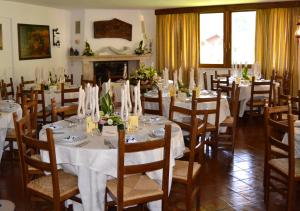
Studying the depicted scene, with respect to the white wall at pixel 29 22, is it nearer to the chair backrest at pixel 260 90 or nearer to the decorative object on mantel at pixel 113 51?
the decorative object on mantel at pixel 113 51

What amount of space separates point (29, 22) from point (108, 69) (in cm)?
250

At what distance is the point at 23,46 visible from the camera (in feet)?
27.7

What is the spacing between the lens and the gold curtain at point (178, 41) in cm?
996

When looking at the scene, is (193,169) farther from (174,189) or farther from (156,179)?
(174,189)

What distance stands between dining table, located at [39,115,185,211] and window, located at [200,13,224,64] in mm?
6731

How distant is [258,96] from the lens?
7.35 m

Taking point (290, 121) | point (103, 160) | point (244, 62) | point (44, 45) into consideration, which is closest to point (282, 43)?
point (244, 62)

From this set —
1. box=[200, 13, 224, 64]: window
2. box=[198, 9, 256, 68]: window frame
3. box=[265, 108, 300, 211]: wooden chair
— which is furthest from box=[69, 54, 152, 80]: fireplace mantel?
box=[265, 108, 300, 211]: wooden chair

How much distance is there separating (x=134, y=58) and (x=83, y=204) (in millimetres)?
7313

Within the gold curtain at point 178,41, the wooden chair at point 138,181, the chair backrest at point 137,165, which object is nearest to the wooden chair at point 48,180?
the wooden chair at point 138,181

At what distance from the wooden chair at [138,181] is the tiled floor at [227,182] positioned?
797mm

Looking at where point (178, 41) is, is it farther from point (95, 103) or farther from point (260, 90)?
point (95, 103)

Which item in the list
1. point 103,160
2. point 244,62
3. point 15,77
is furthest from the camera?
point 244,62

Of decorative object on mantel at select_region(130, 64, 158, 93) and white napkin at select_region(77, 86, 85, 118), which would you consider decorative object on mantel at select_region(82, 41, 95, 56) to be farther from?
white napkin at select_region(77, 86, 85, 118)
